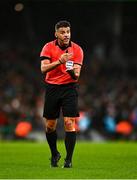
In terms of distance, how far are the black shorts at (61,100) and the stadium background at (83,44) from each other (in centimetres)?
1622

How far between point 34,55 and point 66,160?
20809mm

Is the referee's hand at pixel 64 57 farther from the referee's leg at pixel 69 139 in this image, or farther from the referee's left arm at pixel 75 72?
the referee's leg at pixel 69 139

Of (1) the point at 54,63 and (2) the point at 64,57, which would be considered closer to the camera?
(2) the point at 64,57

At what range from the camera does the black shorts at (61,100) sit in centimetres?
1281

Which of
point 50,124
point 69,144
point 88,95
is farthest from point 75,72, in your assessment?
point 88,95

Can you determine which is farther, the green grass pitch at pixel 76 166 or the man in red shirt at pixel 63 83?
the man in red shirt at pixel 63 83

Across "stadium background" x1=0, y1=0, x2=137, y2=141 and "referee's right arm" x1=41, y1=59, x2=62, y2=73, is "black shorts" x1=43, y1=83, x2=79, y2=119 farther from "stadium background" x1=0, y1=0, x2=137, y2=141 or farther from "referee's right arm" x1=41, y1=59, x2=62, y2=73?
"stadium background" x1=0, y1=0, x2=137, y2=141

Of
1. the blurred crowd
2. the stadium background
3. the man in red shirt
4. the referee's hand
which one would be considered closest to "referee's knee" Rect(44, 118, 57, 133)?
the man in red shirt

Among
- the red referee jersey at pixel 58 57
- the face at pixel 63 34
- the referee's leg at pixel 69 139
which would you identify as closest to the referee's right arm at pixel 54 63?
the red referee jersey at pixel 58 57

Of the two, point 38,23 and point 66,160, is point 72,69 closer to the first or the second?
point 66,160

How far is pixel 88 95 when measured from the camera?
30688 millimetres

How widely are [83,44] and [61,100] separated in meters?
21.0

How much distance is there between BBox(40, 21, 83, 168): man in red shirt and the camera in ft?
41.7

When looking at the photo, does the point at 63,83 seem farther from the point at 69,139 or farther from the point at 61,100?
the point at 69,139
